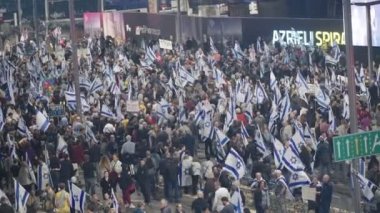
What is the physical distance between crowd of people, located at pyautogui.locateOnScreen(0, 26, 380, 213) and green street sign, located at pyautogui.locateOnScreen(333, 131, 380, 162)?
51.1 inches

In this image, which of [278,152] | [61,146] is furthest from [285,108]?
[61,146]

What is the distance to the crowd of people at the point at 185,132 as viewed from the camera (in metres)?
22.9

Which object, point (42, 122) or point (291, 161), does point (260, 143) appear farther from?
point (42, 122)

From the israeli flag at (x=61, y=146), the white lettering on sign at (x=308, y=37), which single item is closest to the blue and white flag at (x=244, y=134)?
the israeli flag at (x=61, y=146)

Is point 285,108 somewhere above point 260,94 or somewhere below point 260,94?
below

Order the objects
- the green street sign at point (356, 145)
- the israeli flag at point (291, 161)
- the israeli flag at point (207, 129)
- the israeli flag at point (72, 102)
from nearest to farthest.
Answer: the green street sign at point (356, 145) < the israeli flag at point (291, 161) < the israeli flag at point (207, 129) < the israeli flag at point (72, 102)

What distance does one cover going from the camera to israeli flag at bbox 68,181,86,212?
2206 cm

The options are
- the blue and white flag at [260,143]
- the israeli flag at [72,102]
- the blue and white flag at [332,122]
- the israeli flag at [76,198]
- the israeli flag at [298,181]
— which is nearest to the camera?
the israeli flag at [76,198]

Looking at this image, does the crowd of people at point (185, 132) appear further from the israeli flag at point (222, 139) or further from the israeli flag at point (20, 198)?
the israeli flag at point (20, 198)

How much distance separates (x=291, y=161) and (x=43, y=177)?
5.38 meters

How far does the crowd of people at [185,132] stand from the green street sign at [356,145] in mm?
1297

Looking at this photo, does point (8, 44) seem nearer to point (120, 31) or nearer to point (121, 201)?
point (120, 31)

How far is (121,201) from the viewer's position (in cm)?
2389

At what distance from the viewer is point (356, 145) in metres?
20.2
